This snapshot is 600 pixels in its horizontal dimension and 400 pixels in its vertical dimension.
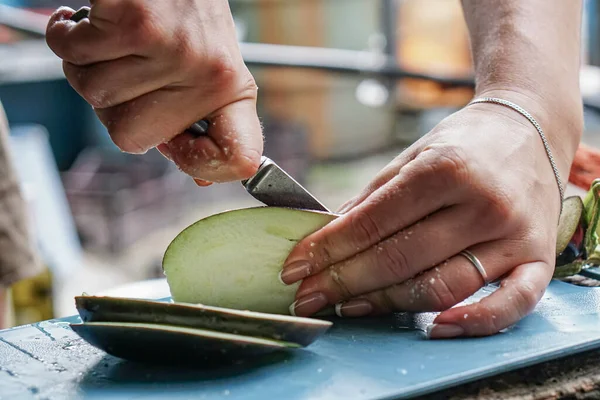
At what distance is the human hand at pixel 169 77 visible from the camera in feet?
3.07

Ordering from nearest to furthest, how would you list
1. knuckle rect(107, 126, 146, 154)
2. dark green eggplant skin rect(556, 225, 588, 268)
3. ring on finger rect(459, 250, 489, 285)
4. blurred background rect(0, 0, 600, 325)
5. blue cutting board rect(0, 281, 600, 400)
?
blue cutting board rect(0, 281, 600, 400) < knuckle rect(107, 126, 146, 154) < ring on finger rect(459, 250, 489, 285) < dark green eggplant skin rect(556, 225, 588, 268) < blurred background rect(0, 0, 600, 325)

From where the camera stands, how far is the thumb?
107 cm

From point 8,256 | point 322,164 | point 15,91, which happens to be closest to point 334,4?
point 322,164

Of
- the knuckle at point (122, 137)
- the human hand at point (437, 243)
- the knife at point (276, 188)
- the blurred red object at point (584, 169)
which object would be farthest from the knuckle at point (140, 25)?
the blurred red object at point (584, 169)

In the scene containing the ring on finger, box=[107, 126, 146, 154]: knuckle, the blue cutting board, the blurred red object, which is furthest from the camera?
the blurred red object

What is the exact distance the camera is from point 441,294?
115 centimetres

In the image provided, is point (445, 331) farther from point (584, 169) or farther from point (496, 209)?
point (584, 169)

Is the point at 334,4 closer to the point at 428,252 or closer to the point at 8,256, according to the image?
the point at 8,256

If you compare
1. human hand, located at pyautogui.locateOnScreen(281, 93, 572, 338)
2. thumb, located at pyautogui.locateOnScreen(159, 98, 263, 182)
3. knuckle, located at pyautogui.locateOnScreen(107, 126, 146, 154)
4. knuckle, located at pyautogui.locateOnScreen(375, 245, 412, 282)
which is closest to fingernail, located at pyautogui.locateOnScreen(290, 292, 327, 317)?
human hand, located at pyautogui.locateOnScreen(281, 93, 572, 338)

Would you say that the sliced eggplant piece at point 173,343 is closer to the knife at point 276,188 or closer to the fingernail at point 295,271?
the fingernail at point 295,271

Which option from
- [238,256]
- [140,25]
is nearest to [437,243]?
[238,256]

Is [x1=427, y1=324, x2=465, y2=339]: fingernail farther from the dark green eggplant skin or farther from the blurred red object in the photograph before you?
the blurred red object

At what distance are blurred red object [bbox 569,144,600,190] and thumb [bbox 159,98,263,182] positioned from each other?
803 millimetres

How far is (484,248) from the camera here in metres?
1.18
